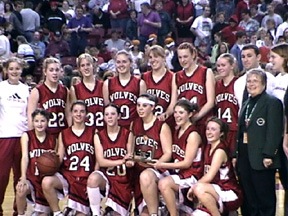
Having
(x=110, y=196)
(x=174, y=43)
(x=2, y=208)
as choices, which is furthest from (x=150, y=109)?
(x=174, y=43)

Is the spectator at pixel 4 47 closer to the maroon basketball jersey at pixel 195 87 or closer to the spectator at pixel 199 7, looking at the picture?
the spectator at pixel 199 7

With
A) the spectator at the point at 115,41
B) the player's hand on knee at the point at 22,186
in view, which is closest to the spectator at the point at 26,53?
the spectator at the point at 115,41

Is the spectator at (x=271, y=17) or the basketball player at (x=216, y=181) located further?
the spectator at (x=271, y=17)

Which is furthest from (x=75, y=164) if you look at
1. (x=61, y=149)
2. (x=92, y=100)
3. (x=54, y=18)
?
(x=54, y=18)

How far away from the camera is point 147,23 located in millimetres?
18422

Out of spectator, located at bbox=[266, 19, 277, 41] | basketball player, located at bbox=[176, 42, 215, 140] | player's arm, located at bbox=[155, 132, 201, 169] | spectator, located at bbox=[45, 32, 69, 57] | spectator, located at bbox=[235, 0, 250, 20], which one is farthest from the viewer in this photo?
spectator, located at bbox=[235, 0, 250, 20]

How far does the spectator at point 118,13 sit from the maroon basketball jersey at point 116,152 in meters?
10.8

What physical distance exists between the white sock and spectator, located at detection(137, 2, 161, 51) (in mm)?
10137

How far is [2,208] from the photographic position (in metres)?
9.58

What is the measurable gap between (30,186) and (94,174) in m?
0.72

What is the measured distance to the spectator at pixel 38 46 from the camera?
17391mm

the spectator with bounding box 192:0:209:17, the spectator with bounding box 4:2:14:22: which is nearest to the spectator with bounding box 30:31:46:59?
the spectator with bounding box 4:2:14:22

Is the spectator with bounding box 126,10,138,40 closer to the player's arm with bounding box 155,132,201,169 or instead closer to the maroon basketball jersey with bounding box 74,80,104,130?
the maroon basketball jersey with bounding box 74,80,104,130

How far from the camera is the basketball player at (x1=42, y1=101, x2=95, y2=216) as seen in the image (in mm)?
8594
